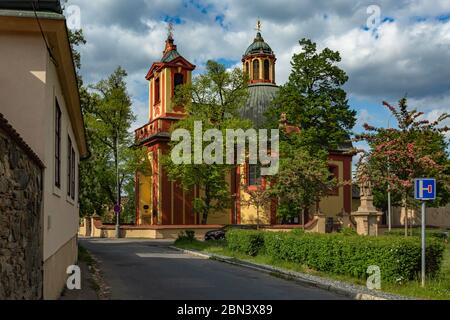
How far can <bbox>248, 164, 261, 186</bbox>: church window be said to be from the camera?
4637 cm

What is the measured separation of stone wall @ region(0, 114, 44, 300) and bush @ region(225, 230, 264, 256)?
1386 centimetres

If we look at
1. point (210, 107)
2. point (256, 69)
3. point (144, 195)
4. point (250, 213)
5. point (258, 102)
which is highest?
point (256, 69)

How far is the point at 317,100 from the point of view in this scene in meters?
40.5

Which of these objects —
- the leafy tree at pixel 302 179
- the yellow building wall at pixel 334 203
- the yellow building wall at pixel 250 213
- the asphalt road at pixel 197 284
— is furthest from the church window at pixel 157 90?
the asphalt road at pixel 197 284

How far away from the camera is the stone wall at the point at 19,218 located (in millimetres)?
5766

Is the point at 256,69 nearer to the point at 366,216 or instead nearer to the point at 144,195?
the point at 144,195

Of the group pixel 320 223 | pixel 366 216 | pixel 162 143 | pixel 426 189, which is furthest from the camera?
pixel 162 143

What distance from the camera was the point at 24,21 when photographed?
842 centimetres

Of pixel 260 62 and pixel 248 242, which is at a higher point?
pixel 260 62

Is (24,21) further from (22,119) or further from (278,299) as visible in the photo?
(278,299)

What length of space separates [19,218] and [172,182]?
4047cm

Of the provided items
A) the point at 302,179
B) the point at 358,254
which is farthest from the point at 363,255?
the point at 302,179
